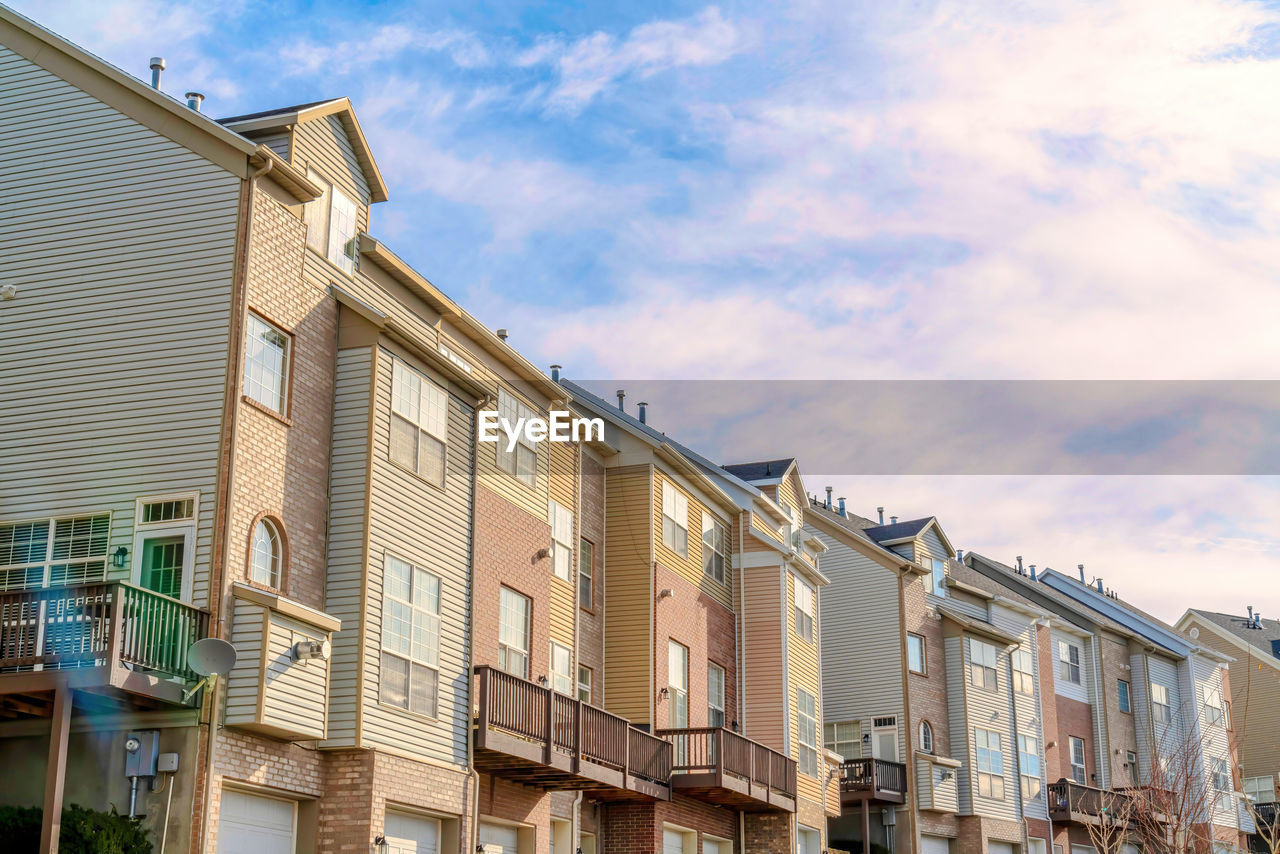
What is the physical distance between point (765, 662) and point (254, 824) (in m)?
19.4

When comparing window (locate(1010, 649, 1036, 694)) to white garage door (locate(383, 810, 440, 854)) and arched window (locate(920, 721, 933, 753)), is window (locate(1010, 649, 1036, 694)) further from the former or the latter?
white garage door (locate(383, 810, 440, 854))

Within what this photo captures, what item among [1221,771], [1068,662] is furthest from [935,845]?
[1221,771]

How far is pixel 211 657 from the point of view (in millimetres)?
17531

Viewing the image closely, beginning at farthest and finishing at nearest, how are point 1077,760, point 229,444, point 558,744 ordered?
point 1077,760 → point 558,744 → point 229,444

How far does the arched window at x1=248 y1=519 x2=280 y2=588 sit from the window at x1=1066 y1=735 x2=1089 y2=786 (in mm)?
41678

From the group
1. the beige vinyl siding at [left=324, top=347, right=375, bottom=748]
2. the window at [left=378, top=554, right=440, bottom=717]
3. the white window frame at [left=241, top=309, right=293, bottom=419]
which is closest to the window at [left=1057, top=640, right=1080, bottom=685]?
the window at [left=378, top=554, right=440, bottom=717]

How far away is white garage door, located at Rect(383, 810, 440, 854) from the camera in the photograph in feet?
69.9

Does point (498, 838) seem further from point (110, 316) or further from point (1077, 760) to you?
point (1077, 760)

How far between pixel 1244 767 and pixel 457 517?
184ft

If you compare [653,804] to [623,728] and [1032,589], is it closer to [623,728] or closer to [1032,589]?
[623,728]

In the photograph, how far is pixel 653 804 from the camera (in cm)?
3033

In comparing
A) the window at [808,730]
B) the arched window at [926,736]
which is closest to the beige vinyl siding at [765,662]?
the window at [808,730]

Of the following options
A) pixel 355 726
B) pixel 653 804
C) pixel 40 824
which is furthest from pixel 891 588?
pixel 40 824

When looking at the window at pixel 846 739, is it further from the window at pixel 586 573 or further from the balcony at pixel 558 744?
the window at pixel 586 573
